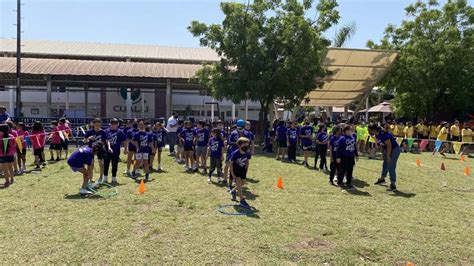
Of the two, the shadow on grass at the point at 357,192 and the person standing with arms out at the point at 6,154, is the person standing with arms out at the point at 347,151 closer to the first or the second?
the shadow on grass at the point at 357,192

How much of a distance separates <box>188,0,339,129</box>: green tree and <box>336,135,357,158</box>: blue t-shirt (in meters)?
11.3

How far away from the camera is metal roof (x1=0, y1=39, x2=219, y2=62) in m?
39.7

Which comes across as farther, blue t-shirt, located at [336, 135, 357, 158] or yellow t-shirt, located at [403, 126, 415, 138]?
yellow t-shirt, located at [403, 126, 415, 138]

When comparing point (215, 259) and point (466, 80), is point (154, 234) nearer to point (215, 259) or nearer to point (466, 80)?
point (215, 259)

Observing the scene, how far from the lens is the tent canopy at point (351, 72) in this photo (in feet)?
76.2

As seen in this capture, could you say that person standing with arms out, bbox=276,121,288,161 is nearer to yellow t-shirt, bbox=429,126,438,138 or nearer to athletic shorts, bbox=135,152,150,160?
athletic shorts, bbox=135,152,150,160

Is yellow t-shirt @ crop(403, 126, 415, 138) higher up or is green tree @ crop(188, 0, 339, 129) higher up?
green tree @ crop(188, 0, 339, 129)

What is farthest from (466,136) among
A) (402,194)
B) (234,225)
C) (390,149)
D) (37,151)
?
(37,151)

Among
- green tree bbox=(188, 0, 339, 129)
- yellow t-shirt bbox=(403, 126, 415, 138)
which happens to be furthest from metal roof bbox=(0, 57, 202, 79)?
yellow t-shirt bbox=(403, 126, 415, 138)

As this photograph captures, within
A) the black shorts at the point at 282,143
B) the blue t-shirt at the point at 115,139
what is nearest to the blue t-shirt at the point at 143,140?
the blue t-shirt at the point at 115,139

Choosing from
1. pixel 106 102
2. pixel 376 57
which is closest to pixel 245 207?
pixel 376 57

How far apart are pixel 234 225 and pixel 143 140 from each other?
5.10 m

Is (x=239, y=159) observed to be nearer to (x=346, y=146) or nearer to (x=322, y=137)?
(x=346, y=146)

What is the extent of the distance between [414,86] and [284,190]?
19.7 meters
